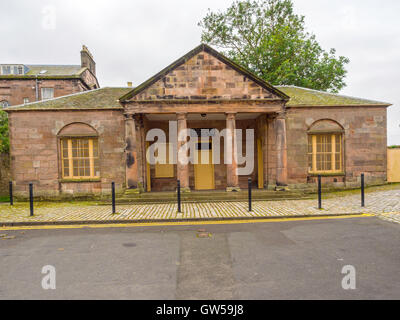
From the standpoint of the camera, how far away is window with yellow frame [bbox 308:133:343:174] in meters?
13.3

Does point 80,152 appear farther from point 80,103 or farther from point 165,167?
point 165,167

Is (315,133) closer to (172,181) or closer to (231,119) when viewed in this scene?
(231,119)

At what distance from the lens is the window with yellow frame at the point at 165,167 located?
14.8m

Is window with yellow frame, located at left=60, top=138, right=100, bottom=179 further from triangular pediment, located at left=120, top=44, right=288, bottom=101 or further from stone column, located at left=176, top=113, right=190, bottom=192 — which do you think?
stone column, located at left=176, top=113, right=190, bottom=192

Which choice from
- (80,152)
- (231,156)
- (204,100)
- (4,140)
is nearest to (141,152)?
(80,152)

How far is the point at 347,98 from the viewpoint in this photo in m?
14.1

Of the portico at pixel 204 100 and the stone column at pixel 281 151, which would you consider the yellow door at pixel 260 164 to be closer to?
the portico at pixel 204 100

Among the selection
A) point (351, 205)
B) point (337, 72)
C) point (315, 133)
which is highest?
point (337, 72)

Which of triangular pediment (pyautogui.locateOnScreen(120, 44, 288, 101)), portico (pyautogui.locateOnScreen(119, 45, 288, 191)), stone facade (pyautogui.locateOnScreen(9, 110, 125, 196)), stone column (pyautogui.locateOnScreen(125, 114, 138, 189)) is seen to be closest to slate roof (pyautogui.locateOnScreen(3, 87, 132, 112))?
stone facade (pyautogui.locateOnScreen(9, 110, 125, 196))

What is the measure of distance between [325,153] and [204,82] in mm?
7575

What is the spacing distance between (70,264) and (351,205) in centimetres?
927

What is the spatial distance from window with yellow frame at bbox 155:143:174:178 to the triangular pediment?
4.03 m

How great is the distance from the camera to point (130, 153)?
38.1ft

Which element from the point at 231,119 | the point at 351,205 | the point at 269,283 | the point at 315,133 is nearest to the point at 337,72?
the point at 315,133
